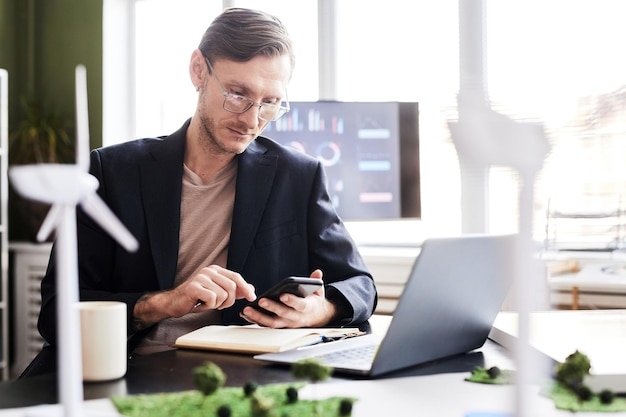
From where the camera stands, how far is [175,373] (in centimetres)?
107

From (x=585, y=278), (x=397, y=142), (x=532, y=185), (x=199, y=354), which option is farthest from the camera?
(x=397, y=142)

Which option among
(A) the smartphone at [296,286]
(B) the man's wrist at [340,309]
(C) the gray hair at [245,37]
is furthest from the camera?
(C) the gray hair at [245,37]

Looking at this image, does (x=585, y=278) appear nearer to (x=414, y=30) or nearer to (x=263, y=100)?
(x=414, y=30)

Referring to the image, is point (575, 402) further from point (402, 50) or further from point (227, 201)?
point (402, 50)

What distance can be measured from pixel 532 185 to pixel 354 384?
50 centimetres

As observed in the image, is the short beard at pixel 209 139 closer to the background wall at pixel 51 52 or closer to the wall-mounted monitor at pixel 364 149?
the wall-mounted monitor at pixel 364 149

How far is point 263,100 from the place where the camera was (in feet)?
5.88

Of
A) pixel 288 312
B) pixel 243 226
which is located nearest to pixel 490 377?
pixel 288 312

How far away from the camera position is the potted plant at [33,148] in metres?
4.09

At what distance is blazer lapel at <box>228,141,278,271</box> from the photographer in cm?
174

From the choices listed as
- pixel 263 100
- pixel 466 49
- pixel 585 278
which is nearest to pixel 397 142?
pixel 466 49

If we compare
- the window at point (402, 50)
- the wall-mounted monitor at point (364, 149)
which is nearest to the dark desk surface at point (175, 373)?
the window at point (402, 50)

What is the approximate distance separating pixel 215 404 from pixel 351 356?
1.15 feet

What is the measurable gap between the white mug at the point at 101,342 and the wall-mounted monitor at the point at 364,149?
2.34 metres
